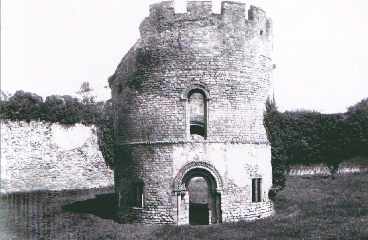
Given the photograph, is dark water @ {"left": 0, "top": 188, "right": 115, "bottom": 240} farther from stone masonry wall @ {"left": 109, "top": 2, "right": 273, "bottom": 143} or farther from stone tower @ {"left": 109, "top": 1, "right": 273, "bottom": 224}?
stone masonry wall @ {"left": 109, "top": 2, "right": 273, "bottom": 143}

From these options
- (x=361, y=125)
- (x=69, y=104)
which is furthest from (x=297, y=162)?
(x=69, y=104)

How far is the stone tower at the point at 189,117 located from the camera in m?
16.2

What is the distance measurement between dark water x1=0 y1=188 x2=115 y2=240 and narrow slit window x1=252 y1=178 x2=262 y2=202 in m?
6.29

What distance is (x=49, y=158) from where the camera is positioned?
2572 cm

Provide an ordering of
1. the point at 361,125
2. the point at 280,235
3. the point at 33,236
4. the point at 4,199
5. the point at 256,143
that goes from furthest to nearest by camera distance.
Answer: the point at 361,125, the point at 4,199, the point at 256,143, the point at 33,236, the point at 280,235

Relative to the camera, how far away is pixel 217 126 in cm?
1638

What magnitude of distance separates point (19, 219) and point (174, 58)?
1002 cm

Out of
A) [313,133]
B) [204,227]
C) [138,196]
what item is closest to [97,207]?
[138,196]

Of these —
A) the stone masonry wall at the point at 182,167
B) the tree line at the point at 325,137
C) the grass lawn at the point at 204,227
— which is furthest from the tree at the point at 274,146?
the tree line at the point at 325,137

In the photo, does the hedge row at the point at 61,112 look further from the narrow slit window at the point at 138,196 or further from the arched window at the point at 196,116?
the narrow slit window at the point at 138,196

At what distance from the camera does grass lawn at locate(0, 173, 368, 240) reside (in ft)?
46.2

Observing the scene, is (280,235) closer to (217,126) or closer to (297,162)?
(217,126)

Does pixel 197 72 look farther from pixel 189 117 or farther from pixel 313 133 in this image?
pixel 313 133

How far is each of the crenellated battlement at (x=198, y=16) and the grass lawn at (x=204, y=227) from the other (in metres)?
7.89
